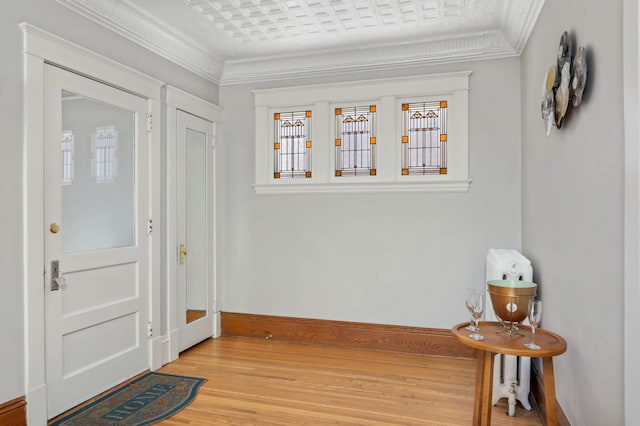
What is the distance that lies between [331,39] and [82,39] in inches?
75.6

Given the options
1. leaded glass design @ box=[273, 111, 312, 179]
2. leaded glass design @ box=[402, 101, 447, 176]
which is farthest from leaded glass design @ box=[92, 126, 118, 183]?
leaded glass design @ box=[402, 101, 447, 176]

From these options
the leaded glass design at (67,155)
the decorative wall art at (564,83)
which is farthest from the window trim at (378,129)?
the leaded glass design at (67,155)

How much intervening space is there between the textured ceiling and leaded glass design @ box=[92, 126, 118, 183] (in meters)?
0.74

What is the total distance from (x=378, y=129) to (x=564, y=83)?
2.04 m

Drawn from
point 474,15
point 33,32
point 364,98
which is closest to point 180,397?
point 33,32

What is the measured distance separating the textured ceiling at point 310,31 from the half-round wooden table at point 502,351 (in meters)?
Result: 2.02

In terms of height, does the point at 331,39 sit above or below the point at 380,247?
above

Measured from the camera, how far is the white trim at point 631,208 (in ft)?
4.58

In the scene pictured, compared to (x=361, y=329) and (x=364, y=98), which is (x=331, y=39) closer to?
(x=364, y=98)

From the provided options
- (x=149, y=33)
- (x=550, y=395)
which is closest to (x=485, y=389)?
(x=550, y=395)

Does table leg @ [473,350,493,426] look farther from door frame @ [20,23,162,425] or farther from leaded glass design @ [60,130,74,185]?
leaded glass design @ [60,130,74,185]

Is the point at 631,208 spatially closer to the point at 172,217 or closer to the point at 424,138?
the point at 424,138

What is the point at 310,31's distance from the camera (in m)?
3.66

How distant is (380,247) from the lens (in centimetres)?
404
